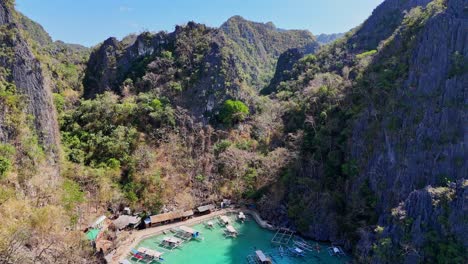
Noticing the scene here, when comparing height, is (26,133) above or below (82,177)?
above

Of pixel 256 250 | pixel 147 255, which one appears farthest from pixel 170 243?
pixel 256 250

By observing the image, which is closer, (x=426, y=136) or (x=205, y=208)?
(x=426, y=136)

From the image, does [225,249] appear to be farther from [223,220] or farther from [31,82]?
[31,82]

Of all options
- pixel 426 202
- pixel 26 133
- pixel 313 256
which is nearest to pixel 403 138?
pixel 426 202

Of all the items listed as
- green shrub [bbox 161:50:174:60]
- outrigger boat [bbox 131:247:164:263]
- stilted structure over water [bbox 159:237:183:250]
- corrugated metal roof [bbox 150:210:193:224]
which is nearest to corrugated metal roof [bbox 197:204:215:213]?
corrugated metal roof [bbox 150:210:193:224]

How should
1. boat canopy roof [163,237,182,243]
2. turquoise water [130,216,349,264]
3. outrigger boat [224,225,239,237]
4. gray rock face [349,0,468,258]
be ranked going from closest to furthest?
1. gray rock face [349,0,468,258]
2. turquoise water [130,216,349,264]
3. boat canopy roof [163,237,182,243]
4. outrigger boat [224,225,239,237]

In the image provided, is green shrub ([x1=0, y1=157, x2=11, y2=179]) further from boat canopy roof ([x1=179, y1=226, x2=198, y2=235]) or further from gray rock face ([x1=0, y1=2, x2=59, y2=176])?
boat canopy roof ([x1=179, y1=226, x2=198, y2=235])

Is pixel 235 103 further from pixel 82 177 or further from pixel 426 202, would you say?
pixel 426 202
